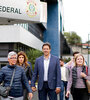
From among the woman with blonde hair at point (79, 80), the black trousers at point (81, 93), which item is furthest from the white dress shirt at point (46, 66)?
the black trousers at point (81, 93)

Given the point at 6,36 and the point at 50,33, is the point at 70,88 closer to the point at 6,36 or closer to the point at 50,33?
the point at 6,36

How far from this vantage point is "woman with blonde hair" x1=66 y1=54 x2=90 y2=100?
17.0 feet

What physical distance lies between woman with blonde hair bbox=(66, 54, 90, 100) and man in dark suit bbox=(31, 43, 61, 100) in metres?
0.40

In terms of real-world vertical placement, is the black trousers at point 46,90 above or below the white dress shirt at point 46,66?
below

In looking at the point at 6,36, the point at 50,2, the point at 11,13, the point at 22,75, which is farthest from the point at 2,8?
the point at 50,2

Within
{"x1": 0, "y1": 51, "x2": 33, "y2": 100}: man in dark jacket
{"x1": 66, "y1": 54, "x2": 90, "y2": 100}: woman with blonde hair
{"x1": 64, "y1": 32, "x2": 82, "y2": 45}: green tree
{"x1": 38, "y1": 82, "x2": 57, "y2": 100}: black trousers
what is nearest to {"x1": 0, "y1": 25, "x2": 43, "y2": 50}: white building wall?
{"x1": 66, "y1": 54, "x2": 90, "y2": 100}: woman with blonde hair

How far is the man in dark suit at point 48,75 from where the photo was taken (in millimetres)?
4981

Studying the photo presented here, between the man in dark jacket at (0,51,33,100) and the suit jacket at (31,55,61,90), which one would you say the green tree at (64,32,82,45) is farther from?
the man in dark jacket at (0,51,33,100)

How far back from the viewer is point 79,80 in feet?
17.0

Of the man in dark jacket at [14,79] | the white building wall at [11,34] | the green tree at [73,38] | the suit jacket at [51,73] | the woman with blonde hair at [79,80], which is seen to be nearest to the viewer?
the man in dark jacket at [14,79]

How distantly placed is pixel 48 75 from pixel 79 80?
710mm

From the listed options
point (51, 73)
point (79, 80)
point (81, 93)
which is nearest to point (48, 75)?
point (51, 73)

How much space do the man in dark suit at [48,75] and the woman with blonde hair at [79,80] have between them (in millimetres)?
401

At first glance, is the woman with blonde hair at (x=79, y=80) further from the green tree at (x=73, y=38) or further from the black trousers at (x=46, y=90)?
the green tree at (x=73, y=38)
